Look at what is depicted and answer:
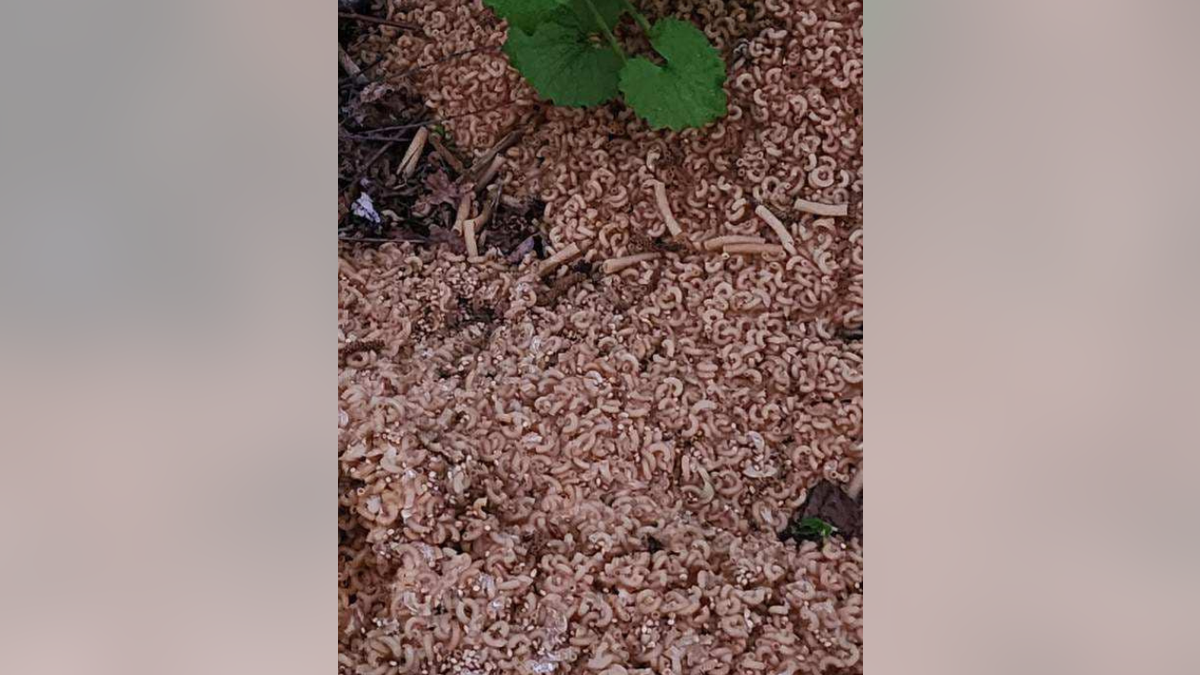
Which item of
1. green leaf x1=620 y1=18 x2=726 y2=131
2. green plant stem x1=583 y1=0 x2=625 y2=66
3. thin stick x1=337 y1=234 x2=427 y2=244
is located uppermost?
green plant stem x1=583 y1=0 x2=625 y2=66

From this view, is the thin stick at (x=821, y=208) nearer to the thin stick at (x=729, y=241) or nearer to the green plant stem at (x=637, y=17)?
the thin stick at (x=729, y=241)

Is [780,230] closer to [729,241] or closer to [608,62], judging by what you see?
[729,241]

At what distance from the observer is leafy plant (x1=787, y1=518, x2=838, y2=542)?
3.45ft

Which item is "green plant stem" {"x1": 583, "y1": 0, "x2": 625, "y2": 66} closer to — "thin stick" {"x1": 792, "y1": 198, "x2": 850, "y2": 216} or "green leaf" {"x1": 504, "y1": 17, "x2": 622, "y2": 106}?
"green leaf" {"x1": 504, "y1": 17, "x2": 622, "y2": 106}

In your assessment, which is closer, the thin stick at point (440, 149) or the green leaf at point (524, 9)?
the green leaf at point (524, 9)

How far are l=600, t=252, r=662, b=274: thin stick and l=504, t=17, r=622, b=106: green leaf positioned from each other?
0.60 feet

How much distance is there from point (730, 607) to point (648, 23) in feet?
2.21

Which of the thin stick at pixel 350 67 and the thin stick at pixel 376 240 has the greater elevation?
the thin stick at pixel 350 67

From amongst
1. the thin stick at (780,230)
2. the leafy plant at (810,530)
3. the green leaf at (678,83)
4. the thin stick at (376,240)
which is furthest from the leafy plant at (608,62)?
the leafy plant at (810,530)

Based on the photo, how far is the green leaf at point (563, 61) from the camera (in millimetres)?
1036

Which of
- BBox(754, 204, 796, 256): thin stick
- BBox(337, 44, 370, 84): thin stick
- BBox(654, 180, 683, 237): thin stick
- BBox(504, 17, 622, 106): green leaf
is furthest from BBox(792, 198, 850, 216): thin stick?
BBox(337, 44, 370, 84): thin stick

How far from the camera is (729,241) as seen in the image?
1.08 metres

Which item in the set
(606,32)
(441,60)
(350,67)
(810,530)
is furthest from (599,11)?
(810,530)
